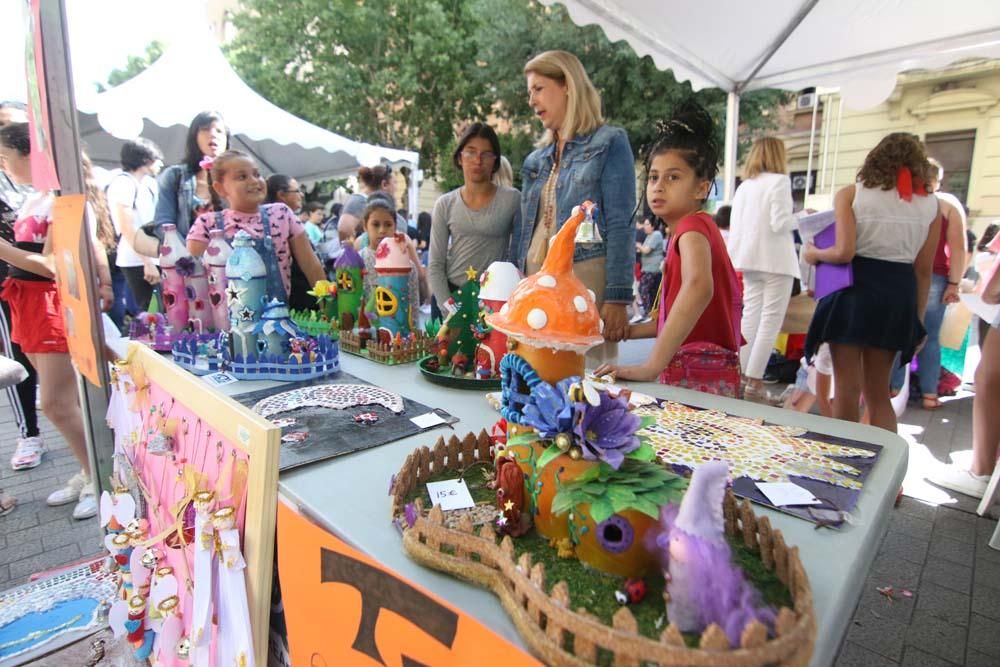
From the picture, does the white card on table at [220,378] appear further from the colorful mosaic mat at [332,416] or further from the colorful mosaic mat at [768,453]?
the colorful mosaic mat at [768,453]

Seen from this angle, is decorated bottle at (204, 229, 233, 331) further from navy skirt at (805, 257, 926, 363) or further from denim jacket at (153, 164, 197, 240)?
navy skirt at (805, 257, 926, 363)

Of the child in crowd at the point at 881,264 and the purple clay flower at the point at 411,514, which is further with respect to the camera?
the child in crowd at the point at 881,264

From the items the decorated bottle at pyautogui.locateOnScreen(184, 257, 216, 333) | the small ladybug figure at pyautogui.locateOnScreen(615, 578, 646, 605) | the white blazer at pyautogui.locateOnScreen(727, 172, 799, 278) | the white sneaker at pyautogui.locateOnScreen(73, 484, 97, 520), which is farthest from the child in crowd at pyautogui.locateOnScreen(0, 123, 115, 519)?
the white blazer at pyautogui.locateOnScreen(727, 172, 799, 278)

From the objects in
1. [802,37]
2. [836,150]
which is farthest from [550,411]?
[836,150]

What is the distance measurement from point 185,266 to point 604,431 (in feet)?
5.79

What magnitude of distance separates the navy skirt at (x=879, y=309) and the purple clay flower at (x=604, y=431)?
6.70 ft

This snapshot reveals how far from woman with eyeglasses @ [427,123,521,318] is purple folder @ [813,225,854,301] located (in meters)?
1.39

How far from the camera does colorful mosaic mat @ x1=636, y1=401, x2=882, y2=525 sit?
88cm

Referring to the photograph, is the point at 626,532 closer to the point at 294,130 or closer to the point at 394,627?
the point at 394,627

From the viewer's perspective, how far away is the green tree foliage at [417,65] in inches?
376

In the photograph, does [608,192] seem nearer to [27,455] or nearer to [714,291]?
[714,291]

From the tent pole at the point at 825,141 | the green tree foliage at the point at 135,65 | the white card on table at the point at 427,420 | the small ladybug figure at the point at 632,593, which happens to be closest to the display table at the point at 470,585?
the white card on table at the point at 427,420

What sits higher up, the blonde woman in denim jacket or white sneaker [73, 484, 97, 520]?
the blonde woman in denim jacket

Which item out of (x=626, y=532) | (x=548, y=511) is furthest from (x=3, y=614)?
(x=626, y=532)
